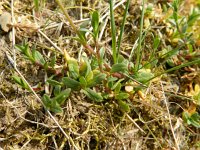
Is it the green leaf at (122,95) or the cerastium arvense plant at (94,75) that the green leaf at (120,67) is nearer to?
the cerastium arvense plant at (94,75)

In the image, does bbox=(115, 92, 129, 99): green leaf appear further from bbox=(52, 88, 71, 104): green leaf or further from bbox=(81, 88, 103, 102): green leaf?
bbox=(52, 88, 71, 104): green leaf

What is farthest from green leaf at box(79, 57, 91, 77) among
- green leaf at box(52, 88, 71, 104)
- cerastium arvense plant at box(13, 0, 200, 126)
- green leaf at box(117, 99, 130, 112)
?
green leaf at box(117, 99, 130, 112)

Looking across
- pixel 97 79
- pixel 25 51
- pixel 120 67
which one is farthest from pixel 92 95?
pixel 25 51

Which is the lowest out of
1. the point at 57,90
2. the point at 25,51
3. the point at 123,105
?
the point at 123,105

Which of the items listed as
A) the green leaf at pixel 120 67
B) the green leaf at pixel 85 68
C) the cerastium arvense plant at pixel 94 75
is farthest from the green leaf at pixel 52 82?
the green leaf at pixel 120 67

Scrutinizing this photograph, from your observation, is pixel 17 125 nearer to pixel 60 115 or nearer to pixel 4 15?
pixel 60 115

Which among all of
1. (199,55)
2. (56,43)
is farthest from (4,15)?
(199,55)

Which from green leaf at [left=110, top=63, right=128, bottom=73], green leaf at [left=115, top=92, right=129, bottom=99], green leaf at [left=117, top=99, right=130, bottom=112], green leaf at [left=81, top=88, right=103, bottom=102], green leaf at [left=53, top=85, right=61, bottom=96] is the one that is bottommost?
green leaf at [left=117, top=99, right=130, bottom=112]

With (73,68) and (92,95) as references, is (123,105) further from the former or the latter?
(73,68)
